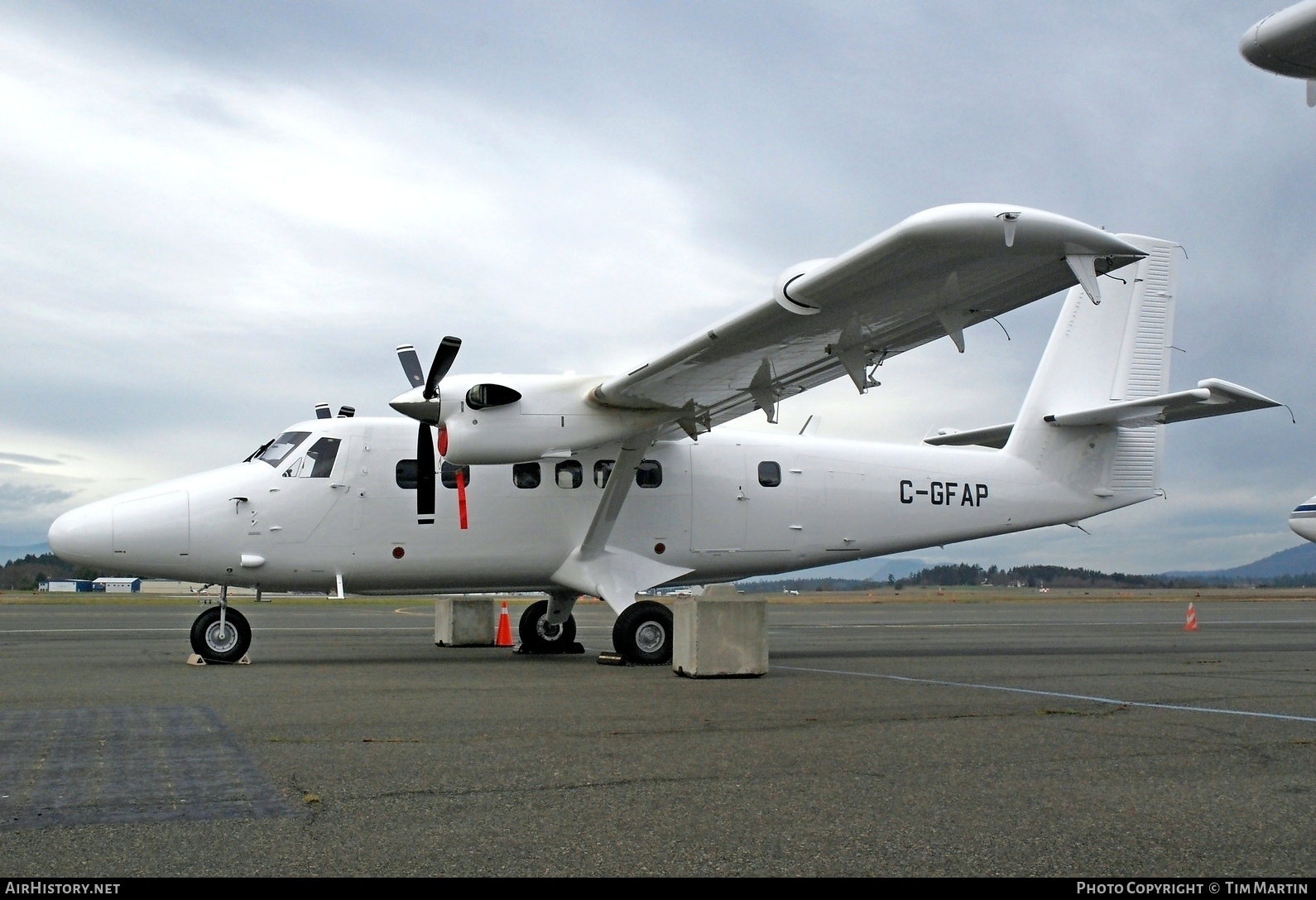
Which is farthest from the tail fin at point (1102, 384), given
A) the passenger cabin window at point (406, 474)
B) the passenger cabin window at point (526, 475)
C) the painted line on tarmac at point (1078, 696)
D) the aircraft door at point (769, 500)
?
the passenger cabin window at point (406, 474)

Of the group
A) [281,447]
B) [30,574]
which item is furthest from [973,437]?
[30,574]

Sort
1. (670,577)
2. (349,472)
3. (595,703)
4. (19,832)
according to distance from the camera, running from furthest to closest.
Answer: (670,577) < (349,472) < (595,703) < (19,832)

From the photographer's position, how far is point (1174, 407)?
15.6 metres

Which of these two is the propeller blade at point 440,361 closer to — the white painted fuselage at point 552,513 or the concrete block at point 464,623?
the white painted fuselage at point 552,513

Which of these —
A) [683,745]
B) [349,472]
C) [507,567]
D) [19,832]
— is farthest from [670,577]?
[19,832]

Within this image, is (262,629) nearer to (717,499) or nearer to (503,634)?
(503,634)

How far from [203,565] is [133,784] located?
8994mm

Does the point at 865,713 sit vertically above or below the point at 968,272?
below

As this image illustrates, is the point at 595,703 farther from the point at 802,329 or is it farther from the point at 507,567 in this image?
the point at 507,567

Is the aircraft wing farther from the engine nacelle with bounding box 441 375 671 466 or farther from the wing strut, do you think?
the wing strut

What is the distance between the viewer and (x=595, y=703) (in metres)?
9.57

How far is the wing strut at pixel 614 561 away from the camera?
14883mm

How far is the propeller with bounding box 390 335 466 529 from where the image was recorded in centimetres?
1362

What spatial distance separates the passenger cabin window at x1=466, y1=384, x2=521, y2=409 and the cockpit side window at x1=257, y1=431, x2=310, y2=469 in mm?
2944
